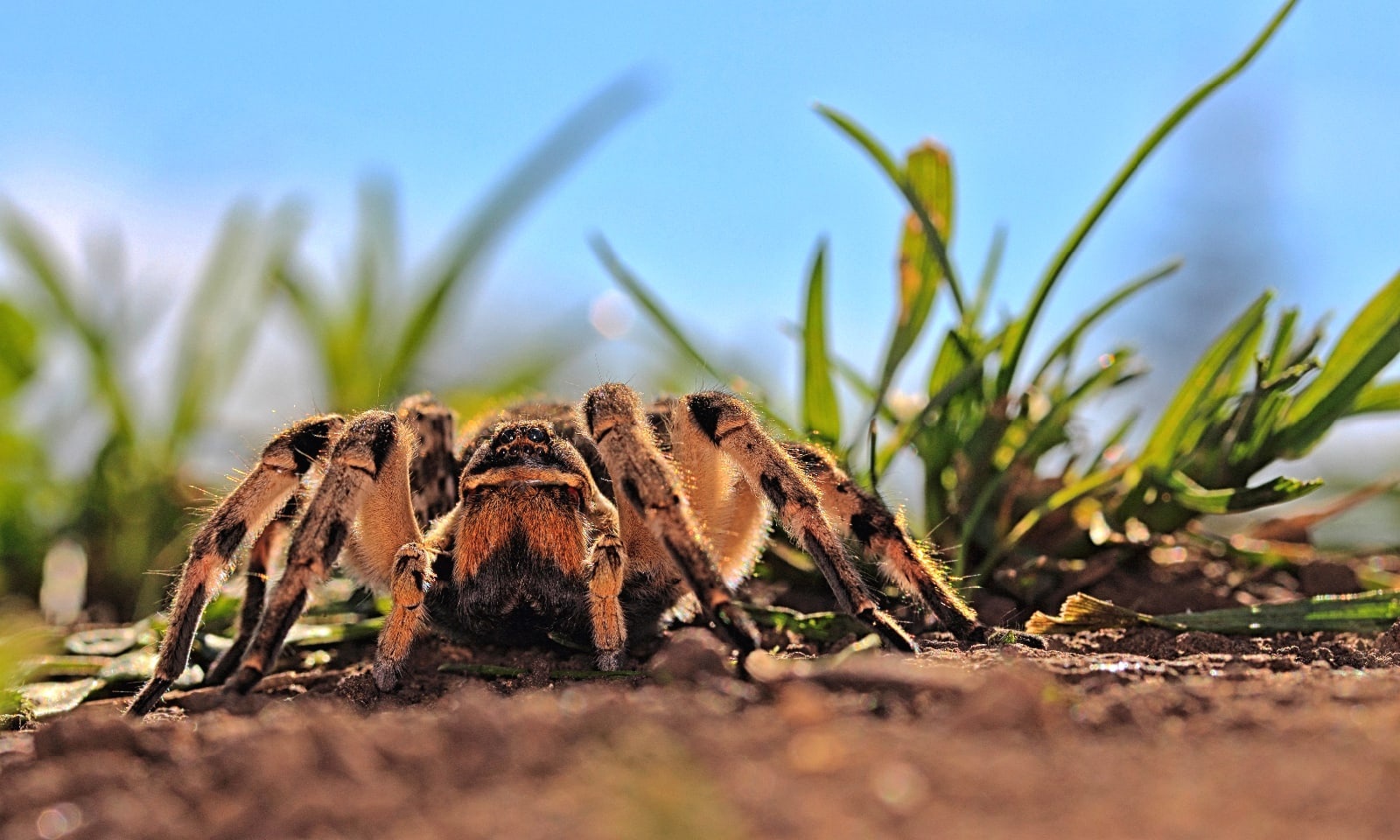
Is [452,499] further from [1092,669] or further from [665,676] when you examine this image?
[1092,669]

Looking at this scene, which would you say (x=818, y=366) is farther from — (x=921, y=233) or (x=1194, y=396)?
(x=1194, y=396)

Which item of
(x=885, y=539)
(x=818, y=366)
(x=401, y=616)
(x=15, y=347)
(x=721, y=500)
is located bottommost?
(x=401, y=616)

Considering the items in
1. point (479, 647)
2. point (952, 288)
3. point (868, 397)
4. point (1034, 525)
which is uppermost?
point (952, 288)

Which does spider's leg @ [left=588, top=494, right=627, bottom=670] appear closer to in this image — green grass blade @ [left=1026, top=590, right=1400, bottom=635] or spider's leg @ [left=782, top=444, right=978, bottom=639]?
spider's leg @ [left=782, top=444, right=978, bottom=639]

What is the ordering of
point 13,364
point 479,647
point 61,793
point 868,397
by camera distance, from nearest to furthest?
point 61,793 → point 479,647 → point 868,397 → point 13,364

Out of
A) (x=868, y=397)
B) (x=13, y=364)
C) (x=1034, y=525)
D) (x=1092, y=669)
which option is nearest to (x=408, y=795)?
(x=1092, y=669)

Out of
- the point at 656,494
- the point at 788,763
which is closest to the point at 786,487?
the point at 656,494

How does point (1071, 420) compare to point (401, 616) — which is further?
point (1071, 420)
